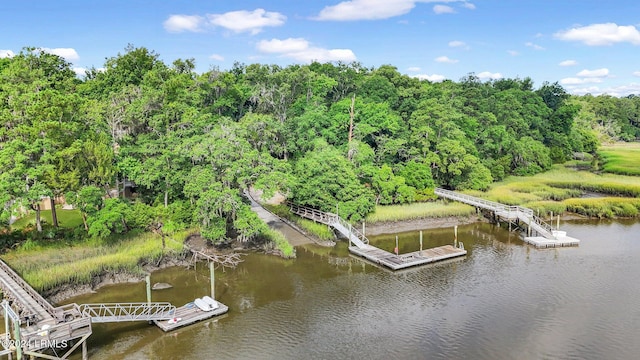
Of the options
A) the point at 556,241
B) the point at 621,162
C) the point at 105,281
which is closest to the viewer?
the point at 105,281

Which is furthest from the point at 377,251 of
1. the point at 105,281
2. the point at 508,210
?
the point at 105,281

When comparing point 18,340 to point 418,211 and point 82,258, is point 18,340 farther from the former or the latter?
point 418,211

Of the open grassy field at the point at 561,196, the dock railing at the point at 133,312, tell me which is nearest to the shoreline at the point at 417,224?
the open grassy field at the point at 561,196

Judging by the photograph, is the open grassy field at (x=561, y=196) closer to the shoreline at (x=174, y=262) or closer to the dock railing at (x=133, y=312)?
the shoreline at (x=174, y=262)

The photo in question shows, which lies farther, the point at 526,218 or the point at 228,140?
the point at 526,218

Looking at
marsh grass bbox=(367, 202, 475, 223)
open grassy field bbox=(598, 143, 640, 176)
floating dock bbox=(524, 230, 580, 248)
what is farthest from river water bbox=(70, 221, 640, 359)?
open grassy field bbox=(598, 143, 640, 176)

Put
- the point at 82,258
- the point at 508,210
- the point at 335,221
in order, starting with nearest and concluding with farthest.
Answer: the point at 82,258
the point at 335,221
the point at 508,210

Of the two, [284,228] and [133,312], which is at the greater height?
[284,228]

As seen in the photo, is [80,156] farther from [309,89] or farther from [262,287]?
[309,89]
